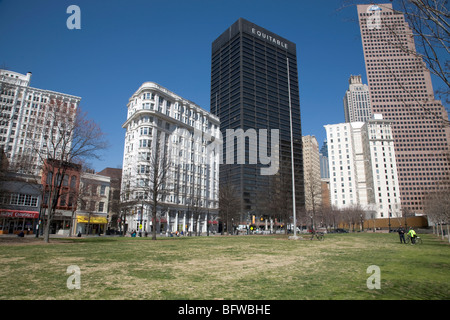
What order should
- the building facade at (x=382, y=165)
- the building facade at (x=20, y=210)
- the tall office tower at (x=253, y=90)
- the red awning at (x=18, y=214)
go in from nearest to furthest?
the red awning at (x=18, y=214) < the building facade at (x=20, y=210) < the building facade at (x=382, y=165) < the tall office tower at (x=253, y=90)

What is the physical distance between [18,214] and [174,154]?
36118mm

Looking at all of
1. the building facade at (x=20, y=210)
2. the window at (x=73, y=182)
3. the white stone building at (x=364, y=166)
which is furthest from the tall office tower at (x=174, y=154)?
the white stone building at (x=364, y=166)

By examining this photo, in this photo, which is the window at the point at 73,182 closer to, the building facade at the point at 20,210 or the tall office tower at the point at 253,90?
the building facade at the point at 20,210

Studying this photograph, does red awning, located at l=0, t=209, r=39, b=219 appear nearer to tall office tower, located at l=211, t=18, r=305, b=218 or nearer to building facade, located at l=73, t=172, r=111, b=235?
building facade, located at l=73, t=172, r=111, b=235

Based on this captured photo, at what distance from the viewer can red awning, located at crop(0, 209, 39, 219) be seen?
43875 millimetres

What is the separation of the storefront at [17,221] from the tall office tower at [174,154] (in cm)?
1859

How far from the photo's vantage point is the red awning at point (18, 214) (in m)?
43.9

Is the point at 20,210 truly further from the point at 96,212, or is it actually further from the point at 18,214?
the point at 96,212

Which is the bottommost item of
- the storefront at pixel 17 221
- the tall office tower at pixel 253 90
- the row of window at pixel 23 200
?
the storefront at pixel 17 221

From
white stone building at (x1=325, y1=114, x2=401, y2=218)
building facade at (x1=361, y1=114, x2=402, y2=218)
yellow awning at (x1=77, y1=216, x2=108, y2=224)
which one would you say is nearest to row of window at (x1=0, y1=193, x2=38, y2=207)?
yellow awning at (x1=77, y1=216, x2=108, y2=224)

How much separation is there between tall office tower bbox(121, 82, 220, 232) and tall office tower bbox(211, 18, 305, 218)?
63.2 meters

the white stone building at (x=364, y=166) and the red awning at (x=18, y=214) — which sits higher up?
the white stone building at (x=364, y=166)
